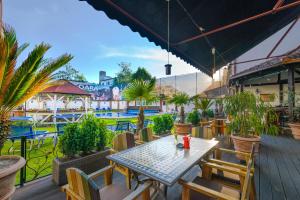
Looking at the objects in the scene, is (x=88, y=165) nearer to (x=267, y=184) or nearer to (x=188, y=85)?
(x=267, y=184)

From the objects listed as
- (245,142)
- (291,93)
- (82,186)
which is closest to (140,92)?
(245,142)

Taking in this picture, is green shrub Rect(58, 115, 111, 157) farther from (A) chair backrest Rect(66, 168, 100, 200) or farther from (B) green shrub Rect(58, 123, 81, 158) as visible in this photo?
(A) chair backrest Rect(66, 168, 100, 200)

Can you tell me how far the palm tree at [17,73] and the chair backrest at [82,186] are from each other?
1199mm

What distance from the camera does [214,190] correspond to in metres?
1.75

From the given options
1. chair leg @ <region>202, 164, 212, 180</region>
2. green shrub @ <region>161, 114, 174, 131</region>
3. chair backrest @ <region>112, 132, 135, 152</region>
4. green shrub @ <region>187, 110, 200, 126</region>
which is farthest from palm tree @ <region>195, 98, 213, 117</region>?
chair leg @ <region>202, 164, 212, 180</region>

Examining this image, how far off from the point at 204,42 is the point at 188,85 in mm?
17623

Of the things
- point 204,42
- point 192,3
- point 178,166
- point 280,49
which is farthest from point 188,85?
point 178,166

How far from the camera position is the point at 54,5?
269 inches

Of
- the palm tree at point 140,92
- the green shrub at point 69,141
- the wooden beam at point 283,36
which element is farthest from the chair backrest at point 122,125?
the wooden beam at point 283,36

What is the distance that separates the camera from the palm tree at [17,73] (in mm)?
1683

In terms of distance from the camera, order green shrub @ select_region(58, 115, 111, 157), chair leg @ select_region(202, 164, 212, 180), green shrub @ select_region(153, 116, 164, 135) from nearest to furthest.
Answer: chair leg @ select_region(202, 164, 212, 180)
green shrub @ select_region(58, 115, 111, 157)
green shrub @ select_region(153, 116, 164, 135)

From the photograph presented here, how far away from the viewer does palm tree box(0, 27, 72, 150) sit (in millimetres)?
1683

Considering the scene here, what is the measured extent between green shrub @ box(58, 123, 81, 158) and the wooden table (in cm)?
108

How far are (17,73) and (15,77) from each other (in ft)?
0.17
